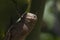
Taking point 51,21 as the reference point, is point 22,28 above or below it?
above

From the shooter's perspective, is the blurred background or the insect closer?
the insect

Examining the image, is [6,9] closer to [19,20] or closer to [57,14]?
[19,20]

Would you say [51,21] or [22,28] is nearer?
[22,28]

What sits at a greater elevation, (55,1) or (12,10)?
(12,10)

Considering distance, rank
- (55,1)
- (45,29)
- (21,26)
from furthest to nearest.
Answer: (55,1), (45,29), (21,26)

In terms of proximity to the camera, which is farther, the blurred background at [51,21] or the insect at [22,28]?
the blurred background at [51,21]

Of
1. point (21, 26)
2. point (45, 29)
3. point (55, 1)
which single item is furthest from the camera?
point (55, 1)

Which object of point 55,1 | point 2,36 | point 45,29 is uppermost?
point 2,36

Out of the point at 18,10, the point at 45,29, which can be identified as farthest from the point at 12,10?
the point at 45,29

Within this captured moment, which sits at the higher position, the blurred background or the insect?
the insect

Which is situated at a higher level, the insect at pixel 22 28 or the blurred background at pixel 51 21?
the insect at pixel 22 28

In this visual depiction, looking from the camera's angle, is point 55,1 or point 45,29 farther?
point 55,1
